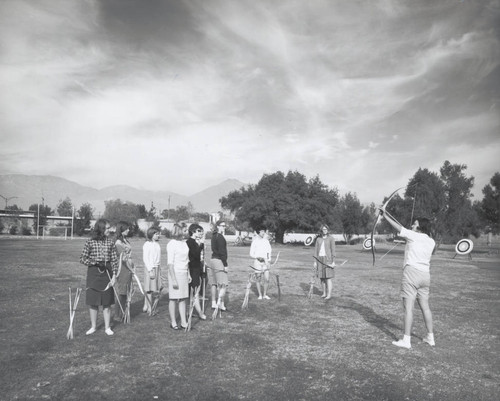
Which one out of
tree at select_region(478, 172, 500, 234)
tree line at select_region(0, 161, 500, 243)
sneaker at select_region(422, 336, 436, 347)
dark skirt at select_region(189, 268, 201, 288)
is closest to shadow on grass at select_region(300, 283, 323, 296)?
dark skirt at select_region(189, 268, 201, 288)

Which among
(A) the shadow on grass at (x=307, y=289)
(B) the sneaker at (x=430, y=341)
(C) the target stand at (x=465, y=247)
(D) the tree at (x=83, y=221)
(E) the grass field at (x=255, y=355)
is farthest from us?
(D) the tree at (x=83, y=221)

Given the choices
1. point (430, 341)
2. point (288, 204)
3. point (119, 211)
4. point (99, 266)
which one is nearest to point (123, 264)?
point (99, 266)

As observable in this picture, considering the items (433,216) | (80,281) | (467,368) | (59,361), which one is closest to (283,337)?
(467,368)

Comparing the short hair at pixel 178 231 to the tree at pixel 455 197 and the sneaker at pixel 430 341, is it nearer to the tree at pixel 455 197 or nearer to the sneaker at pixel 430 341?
the sneaker at pixel 430 341

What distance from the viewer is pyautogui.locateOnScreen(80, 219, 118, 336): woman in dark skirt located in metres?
6.71

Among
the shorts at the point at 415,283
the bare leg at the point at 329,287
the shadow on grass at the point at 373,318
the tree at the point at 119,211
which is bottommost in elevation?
the shadow on grass at the point at 373,318

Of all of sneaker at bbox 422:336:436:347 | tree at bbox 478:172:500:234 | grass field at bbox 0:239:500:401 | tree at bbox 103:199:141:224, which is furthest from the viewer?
tree at bbox 103:199:141:224

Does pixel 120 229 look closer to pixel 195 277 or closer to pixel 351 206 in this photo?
pixel 195 277

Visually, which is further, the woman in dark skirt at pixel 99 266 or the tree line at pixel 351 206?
the tree line at pixel 351 206

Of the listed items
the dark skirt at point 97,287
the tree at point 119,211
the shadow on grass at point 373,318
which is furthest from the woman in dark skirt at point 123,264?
the tree at point 119,211

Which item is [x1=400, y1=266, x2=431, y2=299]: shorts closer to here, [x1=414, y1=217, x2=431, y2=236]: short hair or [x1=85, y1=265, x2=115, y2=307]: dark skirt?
[x1=414, y1=217, x2=431, y2=236]: short hair

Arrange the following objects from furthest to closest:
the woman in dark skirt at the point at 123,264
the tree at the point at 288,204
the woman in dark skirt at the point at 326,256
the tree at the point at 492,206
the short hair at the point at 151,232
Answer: the tree at the point at 492,206 → the tree at the point at 288,204 → the woman in dark skirt at the point at 326,256 → the short hair at the point at 151,232 → the woman in dark skirt at the point at 123,264

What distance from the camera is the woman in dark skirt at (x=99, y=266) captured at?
22.0ft

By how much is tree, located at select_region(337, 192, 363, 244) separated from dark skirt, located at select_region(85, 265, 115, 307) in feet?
215
